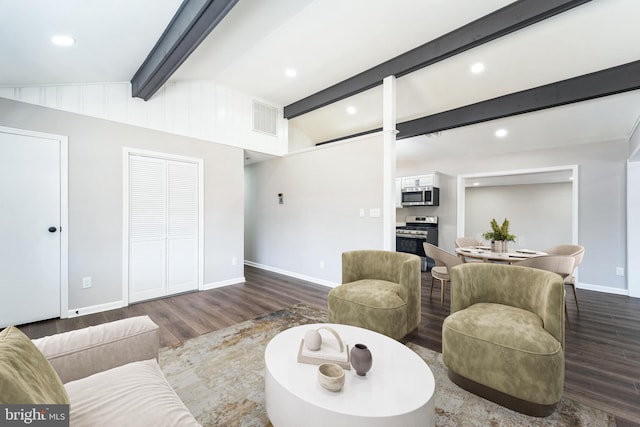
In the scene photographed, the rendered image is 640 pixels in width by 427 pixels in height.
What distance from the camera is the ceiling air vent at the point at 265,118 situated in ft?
16.4

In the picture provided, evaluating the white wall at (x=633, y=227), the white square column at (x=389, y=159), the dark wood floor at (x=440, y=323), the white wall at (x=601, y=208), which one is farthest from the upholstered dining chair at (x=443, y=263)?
the white wall at (x=633, y=227)

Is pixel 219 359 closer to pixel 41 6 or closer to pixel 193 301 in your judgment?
pixel 193 301

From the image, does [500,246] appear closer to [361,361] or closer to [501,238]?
[501,238]

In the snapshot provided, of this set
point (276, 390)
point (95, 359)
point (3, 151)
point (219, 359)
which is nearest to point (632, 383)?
point (276, 390)

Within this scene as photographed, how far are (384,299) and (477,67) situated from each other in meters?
3.27

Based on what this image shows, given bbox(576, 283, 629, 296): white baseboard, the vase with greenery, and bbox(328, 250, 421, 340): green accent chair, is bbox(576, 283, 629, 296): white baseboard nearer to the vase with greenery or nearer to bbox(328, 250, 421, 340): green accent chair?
the vase with greenery

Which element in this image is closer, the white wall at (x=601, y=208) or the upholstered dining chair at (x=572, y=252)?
the upholstered dining chair at (x=572, y=252)

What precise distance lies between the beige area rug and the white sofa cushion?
0.57 metres

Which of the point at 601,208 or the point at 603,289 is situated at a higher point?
the point at 601,208

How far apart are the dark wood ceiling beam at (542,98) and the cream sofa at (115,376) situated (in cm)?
500

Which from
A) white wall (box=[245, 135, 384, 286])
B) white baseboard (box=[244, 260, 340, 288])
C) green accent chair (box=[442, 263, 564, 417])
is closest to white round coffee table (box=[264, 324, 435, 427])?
green accent chair (box=[442, 263, 564, 417])

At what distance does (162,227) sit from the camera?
3953 millimetres

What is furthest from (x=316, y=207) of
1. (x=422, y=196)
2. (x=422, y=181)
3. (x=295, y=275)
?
(x=422, y=181)

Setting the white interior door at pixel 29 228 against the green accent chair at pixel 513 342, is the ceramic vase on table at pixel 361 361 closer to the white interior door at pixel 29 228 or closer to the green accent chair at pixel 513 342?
the green accent chair at pixel 513 342
